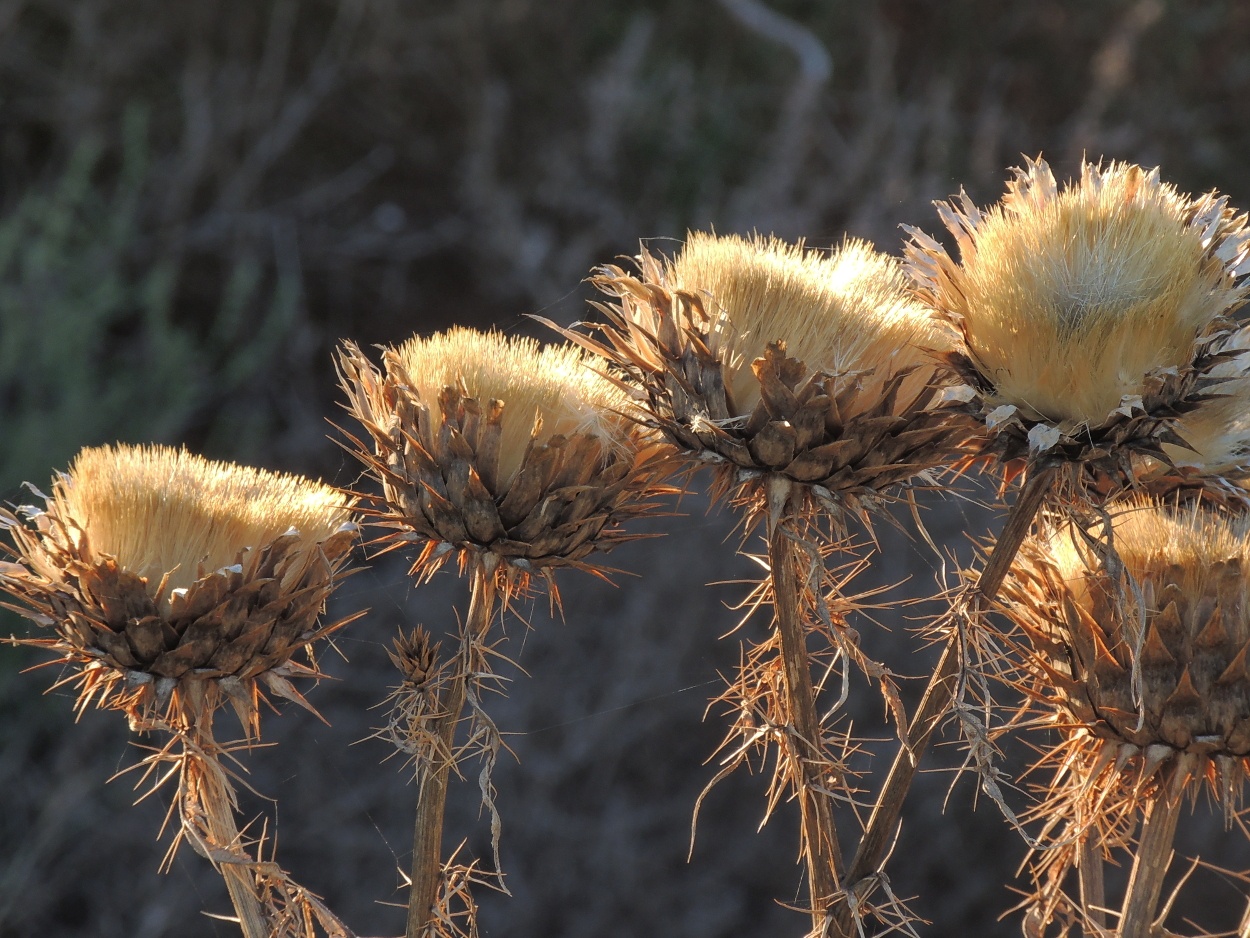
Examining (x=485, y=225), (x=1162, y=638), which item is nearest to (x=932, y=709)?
(x=1162, y=638)

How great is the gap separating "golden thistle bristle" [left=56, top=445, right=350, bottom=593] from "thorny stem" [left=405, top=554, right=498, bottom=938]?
0.43 feet

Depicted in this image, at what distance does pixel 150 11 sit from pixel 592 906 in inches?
132

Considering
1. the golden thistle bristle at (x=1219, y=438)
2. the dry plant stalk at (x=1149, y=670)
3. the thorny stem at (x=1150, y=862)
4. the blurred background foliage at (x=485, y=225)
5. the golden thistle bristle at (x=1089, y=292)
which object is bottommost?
the thorny stem at (x=1150, y=862)

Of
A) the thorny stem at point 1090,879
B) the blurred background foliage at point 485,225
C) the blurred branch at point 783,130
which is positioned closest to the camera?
the thorny stem at point 1090,879

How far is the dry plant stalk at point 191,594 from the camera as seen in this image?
3.05 ft

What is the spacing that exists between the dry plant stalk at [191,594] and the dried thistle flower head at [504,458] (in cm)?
8

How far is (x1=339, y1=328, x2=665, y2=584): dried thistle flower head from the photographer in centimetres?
94

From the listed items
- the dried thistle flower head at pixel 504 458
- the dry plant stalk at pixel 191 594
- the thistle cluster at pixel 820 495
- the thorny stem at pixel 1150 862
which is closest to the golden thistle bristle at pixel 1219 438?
the thistle cluster at pixel 820 495

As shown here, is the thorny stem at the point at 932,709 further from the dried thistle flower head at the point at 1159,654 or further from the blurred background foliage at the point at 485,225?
the blurred background foliage at the point at 485,225

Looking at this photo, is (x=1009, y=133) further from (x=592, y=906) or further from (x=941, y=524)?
(x=592, y=906)

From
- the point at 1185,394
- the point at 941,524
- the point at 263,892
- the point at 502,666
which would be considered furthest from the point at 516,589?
the point at 941,524

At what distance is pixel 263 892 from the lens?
3.38 ft

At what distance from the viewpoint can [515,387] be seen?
954mm

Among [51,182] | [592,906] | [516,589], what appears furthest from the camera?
[51,182]
